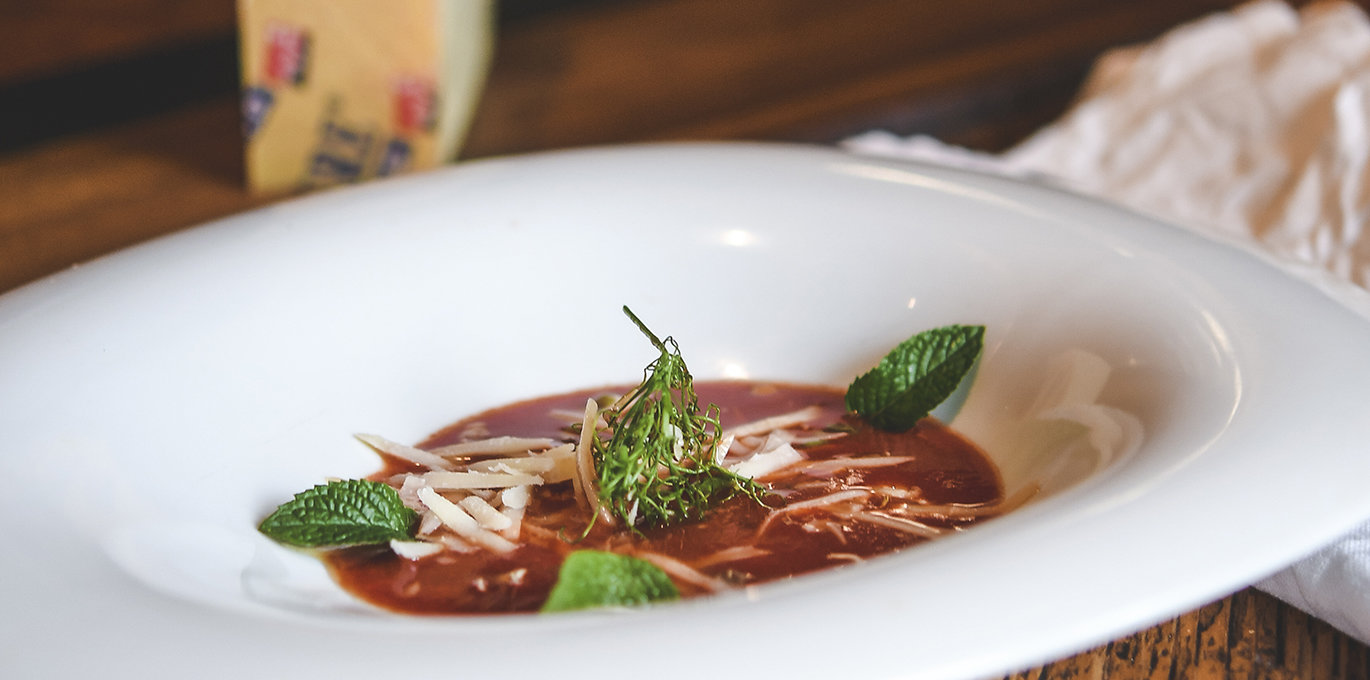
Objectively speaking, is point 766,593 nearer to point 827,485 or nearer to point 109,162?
point 827,485

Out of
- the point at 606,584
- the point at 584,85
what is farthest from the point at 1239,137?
the point at 606,584

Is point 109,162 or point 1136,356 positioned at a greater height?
point 109,162

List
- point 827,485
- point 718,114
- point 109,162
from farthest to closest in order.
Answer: point 718,114 < point 109,162 < point 827,485

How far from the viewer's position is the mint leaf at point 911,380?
92 centimetres

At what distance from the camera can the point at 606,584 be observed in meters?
0.63

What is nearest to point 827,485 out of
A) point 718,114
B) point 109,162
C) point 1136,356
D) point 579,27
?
point 1136,356

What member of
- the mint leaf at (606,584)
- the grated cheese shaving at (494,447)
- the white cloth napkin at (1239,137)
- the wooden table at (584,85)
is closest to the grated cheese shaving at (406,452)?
the grated cheese shaving at (494,447)

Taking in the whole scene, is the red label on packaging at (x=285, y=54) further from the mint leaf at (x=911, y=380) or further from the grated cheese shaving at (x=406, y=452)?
the mint leaf at (x=911, y=380)

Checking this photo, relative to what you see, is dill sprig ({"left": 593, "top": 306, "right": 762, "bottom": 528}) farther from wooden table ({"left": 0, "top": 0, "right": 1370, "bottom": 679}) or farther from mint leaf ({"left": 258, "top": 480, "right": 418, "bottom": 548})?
wooden table ({"left": 0, "top": 0, "right": 1370, "bottom": 679})

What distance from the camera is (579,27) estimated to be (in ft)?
7.64

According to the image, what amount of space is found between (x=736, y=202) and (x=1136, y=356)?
381 mm

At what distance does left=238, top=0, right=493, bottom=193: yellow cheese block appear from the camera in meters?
1.42

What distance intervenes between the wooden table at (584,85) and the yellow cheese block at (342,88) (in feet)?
0.31

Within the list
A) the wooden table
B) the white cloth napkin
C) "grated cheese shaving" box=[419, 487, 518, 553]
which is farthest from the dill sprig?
the wooden table
